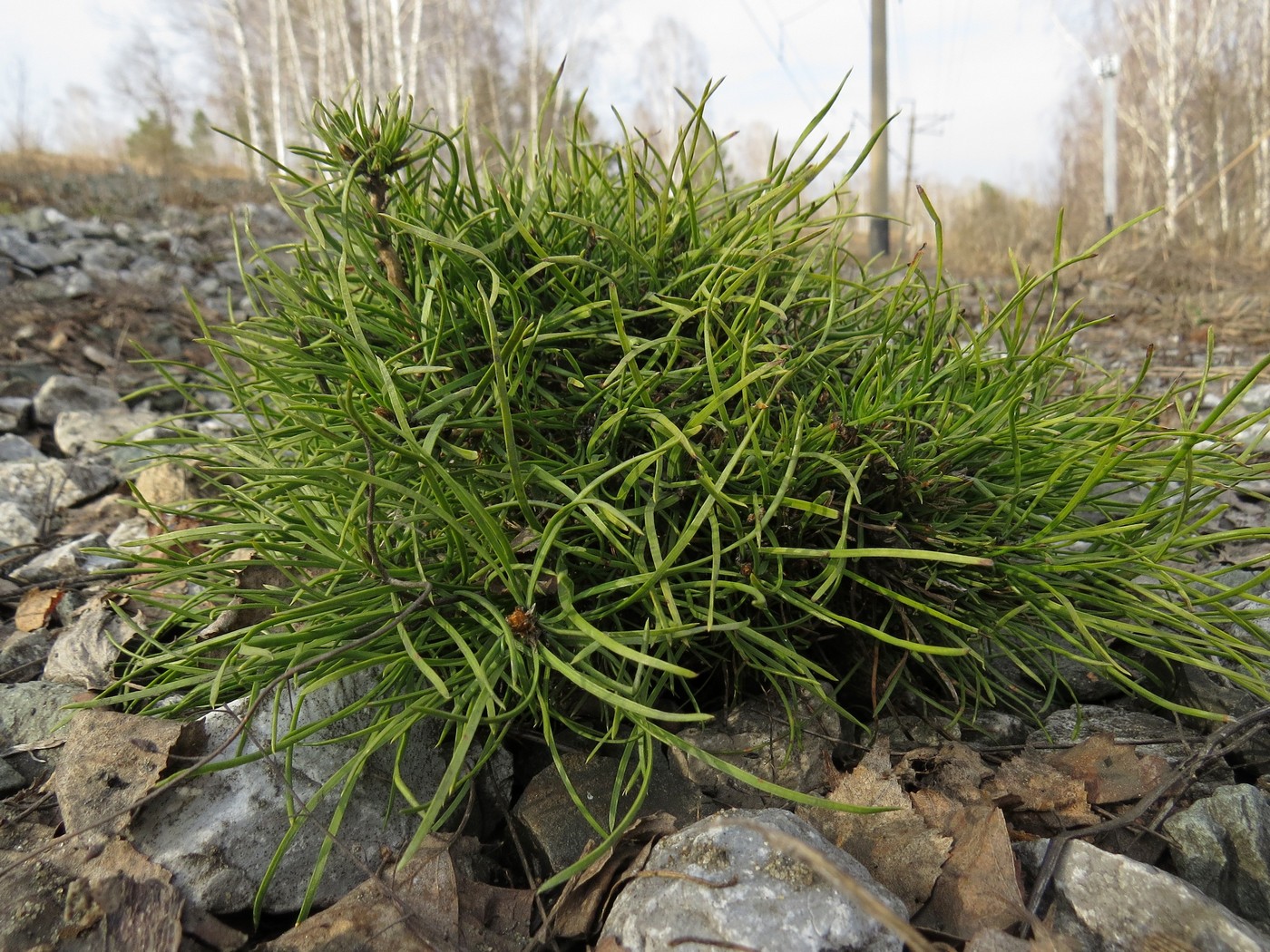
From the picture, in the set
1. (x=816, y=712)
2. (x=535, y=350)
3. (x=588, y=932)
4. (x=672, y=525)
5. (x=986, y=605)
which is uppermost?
(x=535, y=350)

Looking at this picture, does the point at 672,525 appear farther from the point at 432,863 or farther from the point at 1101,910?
the point at 1101,910

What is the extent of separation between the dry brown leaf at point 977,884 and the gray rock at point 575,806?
27 cm

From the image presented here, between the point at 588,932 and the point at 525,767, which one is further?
the point at 525,767

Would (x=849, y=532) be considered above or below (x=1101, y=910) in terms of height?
above

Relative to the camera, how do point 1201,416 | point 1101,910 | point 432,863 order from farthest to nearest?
point 1201,416
point 432,863
point 1101,910

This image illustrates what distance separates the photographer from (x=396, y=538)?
1085mm

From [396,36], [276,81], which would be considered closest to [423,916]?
[396,36]

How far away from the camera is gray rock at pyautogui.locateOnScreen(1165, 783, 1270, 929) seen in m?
0.89

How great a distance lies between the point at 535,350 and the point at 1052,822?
2.98 feet

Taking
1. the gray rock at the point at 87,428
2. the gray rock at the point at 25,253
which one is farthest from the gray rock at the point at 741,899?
the gray rock at the point at 25,253

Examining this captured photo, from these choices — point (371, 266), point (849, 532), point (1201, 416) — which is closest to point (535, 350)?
point (371, 266)

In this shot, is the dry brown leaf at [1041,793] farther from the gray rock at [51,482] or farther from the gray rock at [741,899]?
the gray rock at [51,482]

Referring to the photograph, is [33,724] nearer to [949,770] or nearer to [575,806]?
[575,806]

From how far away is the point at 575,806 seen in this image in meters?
1.00
